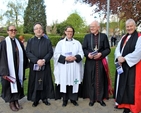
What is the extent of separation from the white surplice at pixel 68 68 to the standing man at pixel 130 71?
3.31 ft

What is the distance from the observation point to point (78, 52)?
5.15m

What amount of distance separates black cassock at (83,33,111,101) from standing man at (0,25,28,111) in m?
1.65

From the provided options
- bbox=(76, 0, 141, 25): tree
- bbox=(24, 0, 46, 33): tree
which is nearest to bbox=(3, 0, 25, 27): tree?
bbox=(24, 0, 46, 33): tree

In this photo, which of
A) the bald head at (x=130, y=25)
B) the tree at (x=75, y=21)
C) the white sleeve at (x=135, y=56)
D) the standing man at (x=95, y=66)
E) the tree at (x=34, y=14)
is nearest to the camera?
the white sleeve at (x=135, y=56)

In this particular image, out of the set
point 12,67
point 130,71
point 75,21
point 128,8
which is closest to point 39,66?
point 12,67

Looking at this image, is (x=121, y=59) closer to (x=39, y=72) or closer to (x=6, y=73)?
(x=39, y=72)

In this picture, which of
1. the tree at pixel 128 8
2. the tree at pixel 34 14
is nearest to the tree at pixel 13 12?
the tree at pixel 34 14

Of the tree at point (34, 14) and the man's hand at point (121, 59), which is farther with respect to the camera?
the tree at point (34, 14)

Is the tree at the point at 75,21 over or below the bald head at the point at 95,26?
over

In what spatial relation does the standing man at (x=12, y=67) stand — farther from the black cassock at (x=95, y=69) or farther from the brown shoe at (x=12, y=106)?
the black cassock at (x=95, y=69)

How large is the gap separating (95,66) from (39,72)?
4.66ft

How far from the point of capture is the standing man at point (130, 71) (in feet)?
14.9

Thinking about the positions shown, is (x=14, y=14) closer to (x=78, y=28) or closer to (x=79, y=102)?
(x=78, y=28)

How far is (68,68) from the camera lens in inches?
198
